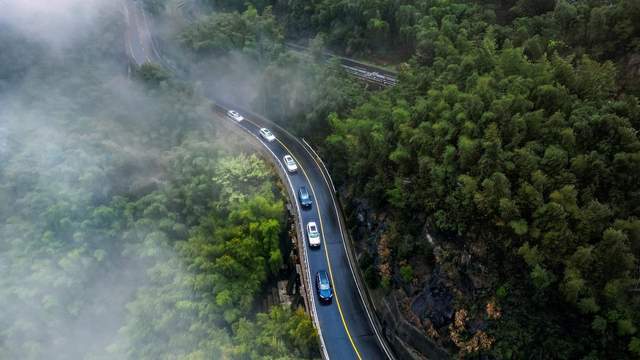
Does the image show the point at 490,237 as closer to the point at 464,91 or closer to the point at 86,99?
the point at 464,91

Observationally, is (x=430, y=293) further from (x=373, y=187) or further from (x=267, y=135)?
(x=267, y=135)

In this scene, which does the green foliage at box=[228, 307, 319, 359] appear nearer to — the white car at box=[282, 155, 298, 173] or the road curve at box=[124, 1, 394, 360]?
the road curve at box=[124, 1, 394, 360]

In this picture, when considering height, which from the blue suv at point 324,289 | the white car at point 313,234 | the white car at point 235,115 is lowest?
the blue suv at point 324,289

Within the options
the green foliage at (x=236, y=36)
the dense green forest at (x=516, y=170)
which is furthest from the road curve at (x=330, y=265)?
the green foliage at (x=236, y=36)

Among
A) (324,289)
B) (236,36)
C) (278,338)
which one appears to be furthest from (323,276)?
(236,36)

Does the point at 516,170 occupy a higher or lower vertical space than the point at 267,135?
lower

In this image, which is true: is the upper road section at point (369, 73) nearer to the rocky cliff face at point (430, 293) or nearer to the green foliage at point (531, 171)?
the green foliage at point (531, 171)

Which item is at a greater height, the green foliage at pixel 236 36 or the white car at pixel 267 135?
the green foliage at pixel 236 36
